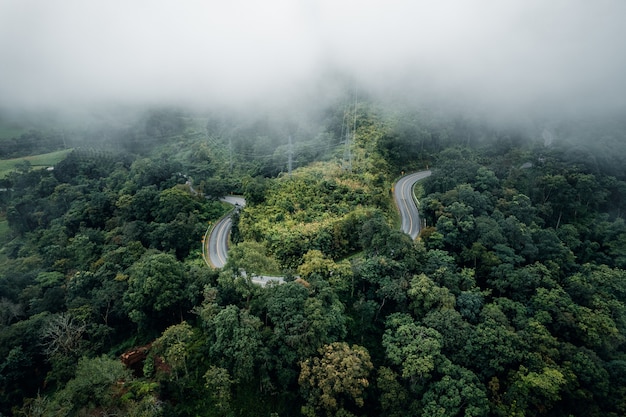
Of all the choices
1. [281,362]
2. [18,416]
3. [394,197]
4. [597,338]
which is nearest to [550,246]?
[597,338]

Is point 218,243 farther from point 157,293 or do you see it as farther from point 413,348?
point 413,348

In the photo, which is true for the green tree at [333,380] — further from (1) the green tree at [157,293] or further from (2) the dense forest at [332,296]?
(1) the green tree at [157,293]

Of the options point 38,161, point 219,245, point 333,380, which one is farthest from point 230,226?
point 38,161

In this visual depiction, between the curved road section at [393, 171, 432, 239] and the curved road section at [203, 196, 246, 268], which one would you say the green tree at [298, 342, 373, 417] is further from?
the curved road section at [393, 171, 432, 239]

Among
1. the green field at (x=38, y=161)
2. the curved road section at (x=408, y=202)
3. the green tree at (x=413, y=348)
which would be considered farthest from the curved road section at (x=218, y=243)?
the green field at (x=38, y=161)

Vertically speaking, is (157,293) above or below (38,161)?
above

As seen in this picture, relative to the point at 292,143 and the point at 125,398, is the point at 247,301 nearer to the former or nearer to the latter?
the point at 125,398
